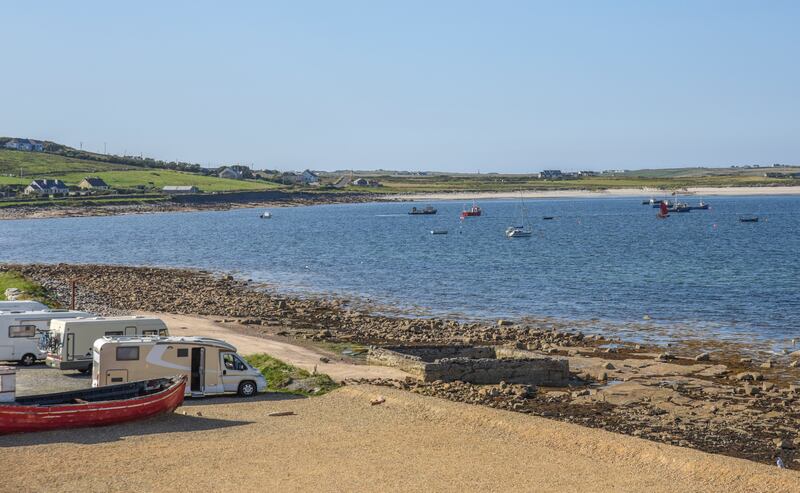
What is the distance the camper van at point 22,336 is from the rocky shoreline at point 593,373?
12.6 metres

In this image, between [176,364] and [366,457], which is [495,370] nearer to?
[176,364]

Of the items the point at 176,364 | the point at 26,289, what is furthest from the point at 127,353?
the point at 26,289

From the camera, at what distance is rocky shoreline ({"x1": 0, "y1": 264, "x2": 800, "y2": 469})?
30.1 meters

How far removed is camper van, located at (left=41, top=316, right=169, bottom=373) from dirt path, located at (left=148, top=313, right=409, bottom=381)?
5.44 meters

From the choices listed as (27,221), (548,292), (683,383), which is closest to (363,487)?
(683,383)

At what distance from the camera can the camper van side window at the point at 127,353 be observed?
3309cm

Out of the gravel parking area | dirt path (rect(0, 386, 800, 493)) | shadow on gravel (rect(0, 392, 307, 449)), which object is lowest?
the gravel parking area

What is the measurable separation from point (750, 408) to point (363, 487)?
15.6 metres

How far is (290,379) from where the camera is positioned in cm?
3641

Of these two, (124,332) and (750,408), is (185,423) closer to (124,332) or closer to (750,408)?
(124,332)

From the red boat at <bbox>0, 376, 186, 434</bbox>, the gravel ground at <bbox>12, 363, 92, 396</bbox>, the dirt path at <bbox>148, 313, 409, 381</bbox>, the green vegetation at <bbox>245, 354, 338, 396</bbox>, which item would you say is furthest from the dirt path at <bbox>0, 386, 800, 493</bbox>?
the dirt path at <bbox>148, 313, 409, 381</bbox>

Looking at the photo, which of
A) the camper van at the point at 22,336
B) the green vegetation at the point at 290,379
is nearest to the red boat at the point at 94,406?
the green vegetation at the point at 290,379

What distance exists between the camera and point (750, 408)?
33.1 m

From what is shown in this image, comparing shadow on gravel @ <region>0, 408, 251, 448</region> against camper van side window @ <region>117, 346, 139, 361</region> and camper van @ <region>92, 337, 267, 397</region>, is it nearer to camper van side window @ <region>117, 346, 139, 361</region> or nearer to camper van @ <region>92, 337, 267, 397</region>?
camper van @ <region>92, 337, 267, 397</region>
